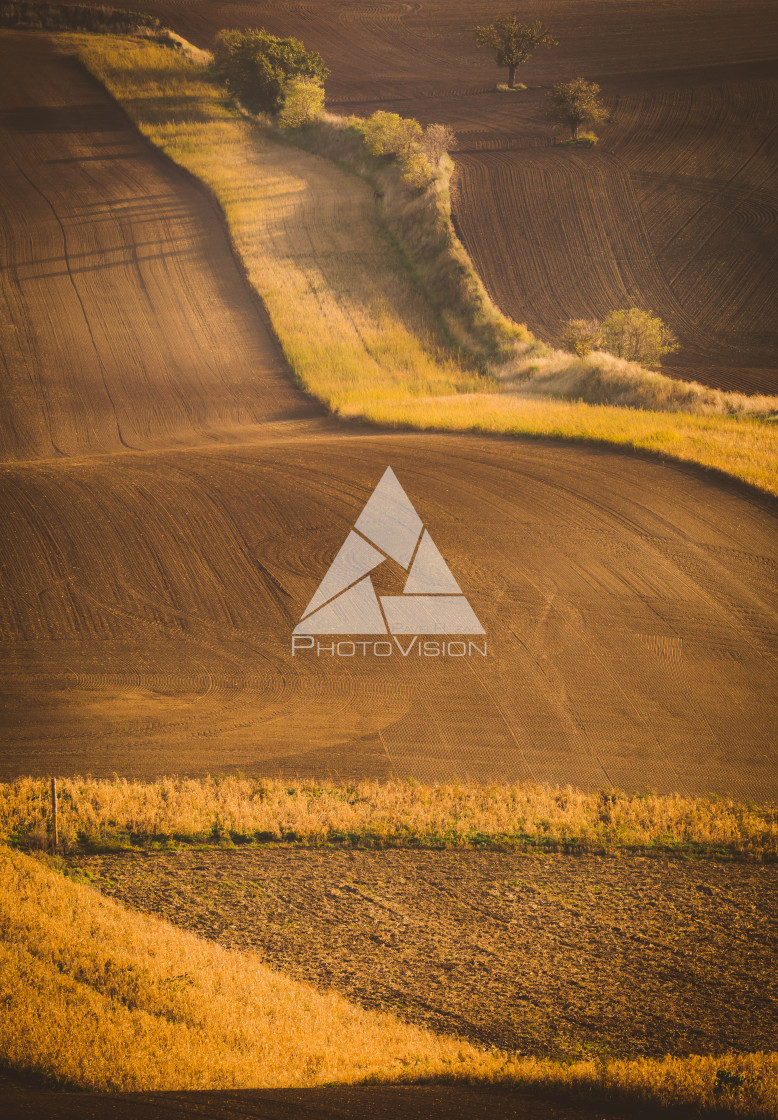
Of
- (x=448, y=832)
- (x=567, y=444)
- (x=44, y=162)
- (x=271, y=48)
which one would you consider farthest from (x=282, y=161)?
(x=448, y=832)

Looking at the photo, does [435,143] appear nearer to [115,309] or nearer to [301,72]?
[301,72]

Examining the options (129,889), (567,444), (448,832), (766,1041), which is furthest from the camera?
(567,444)

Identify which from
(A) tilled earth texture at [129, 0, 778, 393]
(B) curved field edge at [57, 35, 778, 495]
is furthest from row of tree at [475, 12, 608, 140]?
(B) curved field edge at [57, 35, 778, 495]

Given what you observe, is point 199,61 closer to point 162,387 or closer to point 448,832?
point 162,387

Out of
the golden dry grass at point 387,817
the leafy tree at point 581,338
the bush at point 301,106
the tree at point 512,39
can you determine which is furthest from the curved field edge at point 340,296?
the tree at point 512,39

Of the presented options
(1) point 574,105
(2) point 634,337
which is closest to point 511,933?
(2) point 634,337

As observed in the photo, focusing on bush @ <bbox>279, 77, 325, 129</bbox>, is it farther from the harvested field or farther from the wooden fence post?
the wooden fence post
